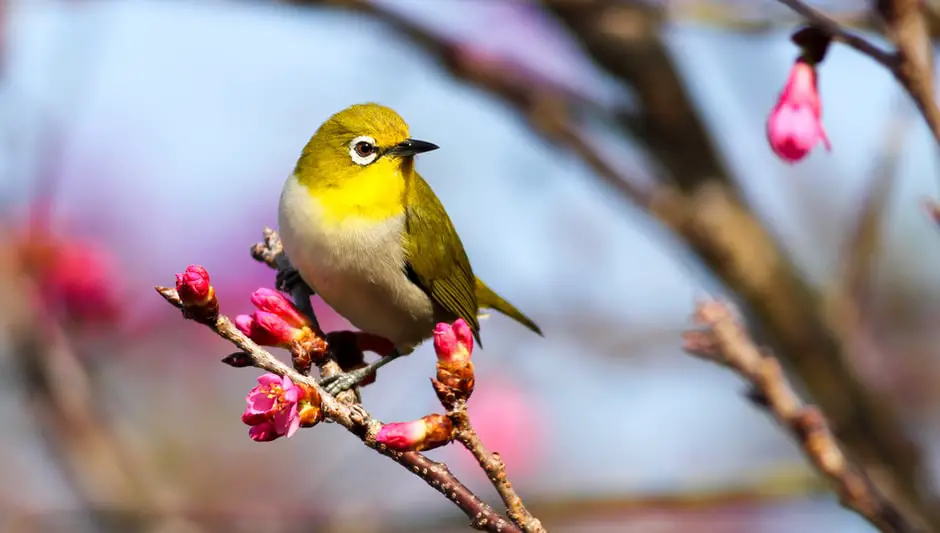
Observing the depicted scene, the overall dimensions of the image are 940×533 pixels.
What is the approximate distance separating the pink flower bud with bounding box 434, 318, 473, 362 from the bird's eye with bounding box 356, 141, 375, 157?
1288mm

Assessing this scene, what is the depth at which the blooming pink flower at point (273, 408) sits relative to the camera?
2215mm

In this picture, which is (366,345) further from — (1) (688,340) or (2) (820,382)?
(2) (820,382)

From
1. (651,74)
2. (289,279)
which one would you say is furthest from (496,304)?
(651,74)

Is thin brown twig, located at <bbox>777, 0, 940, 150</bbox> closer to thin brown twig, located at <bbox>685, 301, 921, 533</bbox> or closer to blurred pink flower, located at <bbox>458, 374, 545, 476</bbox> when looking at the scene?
thin brown twig, located at <bbox>685, 301, 921, 533</bbox>

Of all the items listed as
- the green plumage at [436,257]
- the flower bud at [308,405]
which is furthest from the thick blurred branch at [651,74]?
the flower bud at [308,405]

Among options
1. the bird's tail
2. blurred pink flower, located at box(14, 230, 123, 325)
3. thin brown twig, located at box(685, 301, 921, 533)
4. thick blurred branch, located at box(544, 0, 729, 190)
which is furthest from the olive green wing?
blurred pink flower, located at box(14, 230, 123, 325)

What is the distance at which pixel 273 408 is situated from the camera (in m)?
2.25

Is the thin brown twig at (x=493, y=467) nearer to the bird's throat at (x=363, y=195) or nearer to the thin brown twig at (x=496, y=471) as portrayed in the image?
the thin brown twig at (x=496, y=471)

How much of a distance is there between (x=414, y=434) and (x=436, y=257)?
1.48 meters

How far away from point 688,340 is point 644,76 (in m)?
2.59

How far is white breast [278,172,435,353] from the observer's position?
10.7 ft

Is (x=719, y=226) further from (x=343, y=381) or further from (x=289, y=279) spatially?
(x=343, y=381)

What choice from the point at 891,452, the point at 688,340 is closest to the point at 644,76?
the point at 891,452

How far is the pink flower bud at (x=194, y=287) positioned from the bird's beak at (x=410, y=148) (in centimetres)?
131
